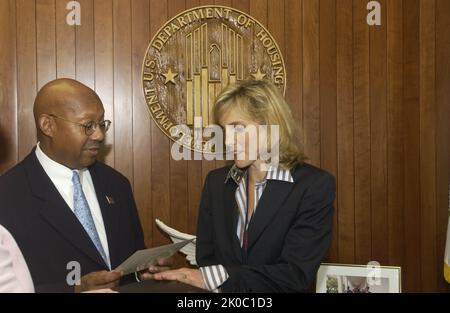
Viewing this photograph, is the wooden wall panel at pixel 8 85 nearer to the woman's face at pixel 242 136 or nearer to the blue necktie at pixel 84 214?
the blue necktie at pixel 84 214

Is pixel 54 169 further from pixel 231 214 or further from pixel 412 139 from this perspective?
pixel 412 139

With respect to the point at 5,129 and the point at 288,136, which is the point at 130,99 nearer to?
the point at 5,129

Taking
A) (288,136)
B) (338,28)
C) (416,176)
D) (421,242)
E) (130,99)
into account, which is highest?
(338,28)

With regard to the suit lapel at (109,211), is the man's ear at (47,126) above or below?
above

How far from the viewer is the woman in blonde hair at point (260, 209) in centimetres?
193

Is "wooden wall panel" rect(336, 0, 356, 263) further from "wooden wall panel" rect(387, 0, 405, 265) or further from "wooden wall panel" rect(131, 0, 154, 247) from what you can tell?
"wooden wall panel" rect(131, 0, 154, 247)

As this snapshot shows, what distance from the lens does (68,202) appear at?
2197mm

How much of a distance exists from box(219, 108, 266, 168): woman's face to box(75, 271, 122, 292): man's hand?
71 cm

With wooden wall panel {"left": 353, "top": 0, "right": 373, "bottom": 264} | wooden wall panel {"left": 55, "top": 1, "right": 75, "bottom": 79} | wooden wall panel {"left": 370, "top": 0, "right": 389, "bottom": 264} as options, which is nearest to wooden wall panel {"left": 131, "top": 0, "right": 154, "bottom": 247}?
wooden wall panel {"left": 55, "top": 1, "right": 75, "bottom": 79}

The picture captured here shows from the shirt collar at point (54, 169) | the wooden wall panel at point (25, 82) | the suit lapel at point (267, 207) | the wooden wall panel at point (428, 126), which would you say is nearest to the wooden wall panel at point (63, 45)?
the wooden wall panel at point (25, 82)

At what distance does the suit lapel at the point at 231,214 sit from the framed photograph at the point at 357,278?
41.6 inches
